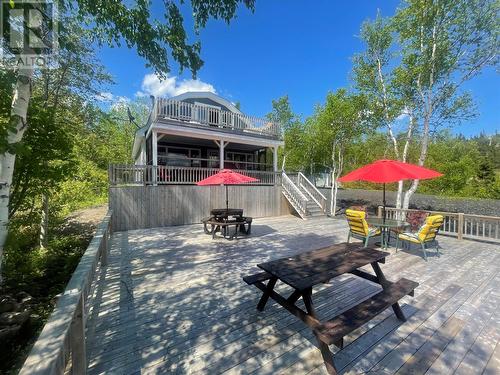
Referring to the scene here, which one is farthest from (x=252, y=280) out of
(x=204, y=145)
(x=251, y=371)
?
(x=204, y=145)

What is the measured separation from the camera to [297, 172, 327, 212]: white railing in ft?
40.0

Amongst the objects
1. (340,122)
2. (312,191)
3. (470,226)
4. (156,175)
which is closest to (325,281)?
(470,226)

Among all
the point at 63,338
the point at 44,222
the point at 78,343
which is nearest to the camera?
the point at 63,338

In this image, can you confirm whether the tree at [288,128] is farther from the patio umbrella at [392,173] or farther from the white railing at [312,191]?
the patio umbrella at [392,173]

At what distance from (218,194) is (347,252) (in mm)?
7411

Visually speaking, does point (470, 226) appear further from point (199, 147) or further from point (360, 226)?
point (199, 147)

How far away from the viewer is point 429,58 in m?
9.62

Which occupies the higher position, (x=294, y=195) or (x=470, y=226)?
(x=294, y=195)

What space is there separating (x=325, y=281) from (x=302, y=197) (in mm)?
9011

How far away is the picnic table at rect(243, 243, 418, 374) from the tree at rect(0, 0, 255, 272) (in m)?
3.76

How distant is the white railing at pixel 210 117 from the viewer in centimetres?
1042

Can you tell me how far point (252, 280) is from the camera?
9.69ft

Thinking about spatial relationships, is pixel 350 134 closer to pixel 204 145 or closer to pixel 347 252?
pixel 204 145

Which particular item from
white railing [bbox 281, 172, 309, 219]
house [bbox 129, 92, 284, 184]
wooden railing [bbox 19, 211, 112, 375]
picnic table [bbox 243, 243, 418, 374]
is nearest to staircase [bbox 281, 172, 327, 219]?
white railing [bbox 281, 172, 309, 219]
